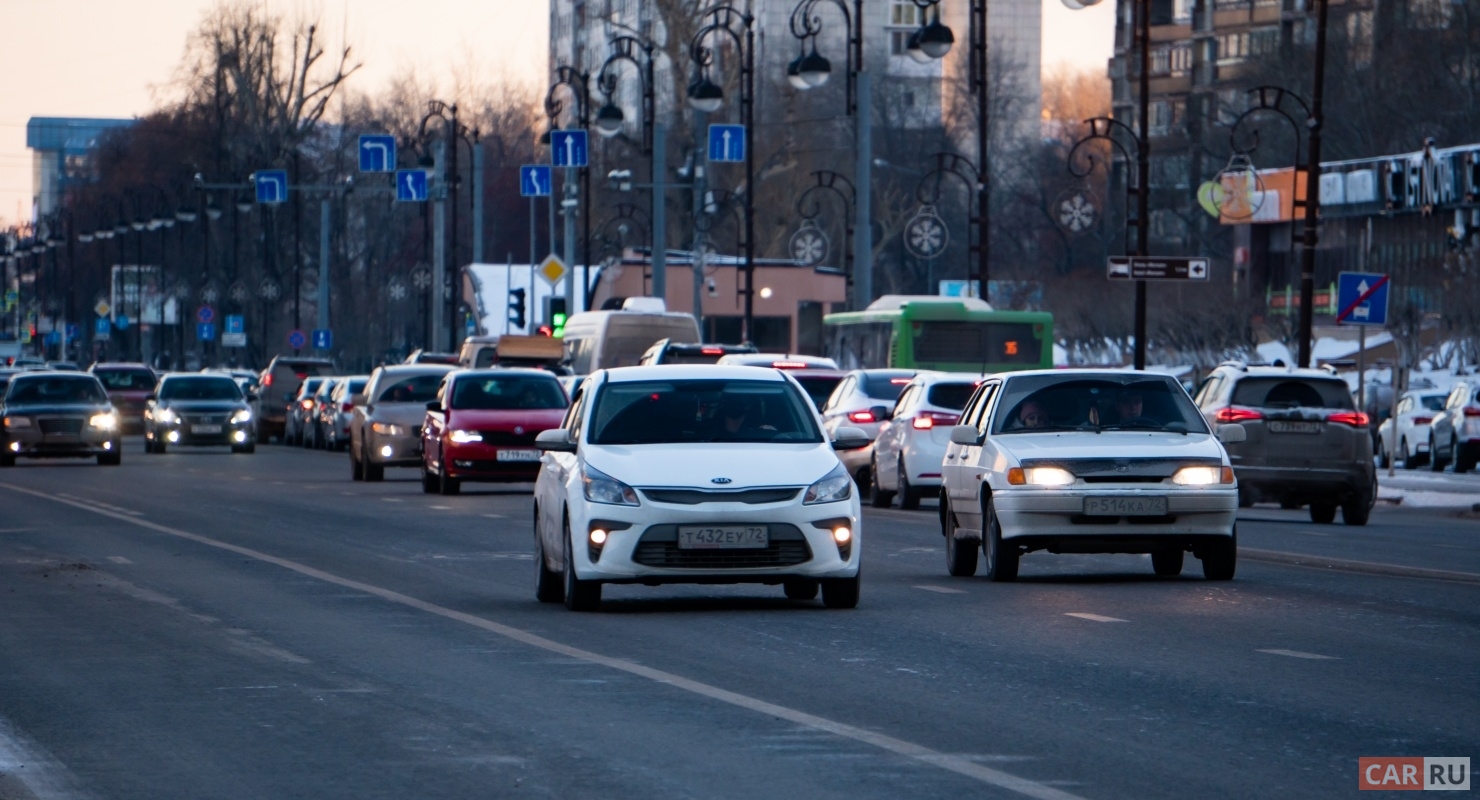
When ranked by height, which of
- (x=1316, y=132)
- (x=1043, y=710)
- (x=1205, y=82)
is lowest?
(x=1043, y=710)

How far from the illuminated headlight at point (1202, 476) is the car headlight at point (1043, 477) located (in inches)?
28.1

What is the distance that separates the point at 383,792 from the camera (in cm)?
845

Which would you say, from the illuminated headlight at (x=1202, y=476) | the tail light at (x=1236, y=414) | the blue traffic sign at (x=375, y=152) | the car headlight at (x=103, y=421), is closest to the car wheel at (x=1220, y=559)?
the illuminated headlight at (x=1202, y=476)

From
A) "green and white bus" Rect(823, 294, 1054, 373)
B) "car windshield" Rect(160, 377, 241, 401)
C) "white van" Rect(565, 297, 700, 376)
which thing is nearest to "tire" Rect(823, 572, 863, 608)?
"green and white bus" Rect(823, 294, 1054, 373)

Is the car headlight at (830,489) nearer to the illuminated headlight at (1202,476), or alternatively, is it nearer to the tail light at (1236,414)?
the illuminated headlight at (1202,476)

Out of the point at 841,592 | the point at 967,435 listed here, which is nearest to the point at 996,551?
the point at 967,435

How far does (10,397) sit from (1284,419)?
24227 millimetres

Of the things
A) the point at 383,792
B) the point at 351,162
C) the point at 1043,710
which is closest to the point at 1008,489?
the point at 1043,710

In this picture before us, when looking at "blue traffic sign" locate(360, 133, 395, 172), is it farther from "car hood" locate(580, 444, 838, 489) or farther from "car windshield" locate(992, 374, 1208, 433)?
"car hood" locate(580, 444, 838, 489)

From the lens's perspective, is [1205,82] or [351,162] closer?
[351,162]

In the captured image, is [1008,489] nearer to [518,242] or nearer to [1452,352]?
[1452,352]

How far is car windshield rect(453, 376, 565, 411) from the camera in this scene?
32938mm

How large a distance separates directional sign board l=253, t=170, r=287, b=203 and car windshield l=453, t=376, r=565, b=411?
37.2 metres

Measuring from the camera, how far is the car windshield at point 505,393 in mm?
32938
